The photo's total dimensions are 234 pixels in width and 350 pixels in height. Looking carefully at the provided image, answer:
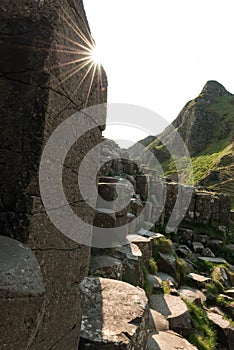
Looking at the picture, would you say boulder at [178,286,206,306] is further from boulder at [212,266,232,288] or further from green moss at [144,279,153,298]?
boulder at [212,266,232,288]

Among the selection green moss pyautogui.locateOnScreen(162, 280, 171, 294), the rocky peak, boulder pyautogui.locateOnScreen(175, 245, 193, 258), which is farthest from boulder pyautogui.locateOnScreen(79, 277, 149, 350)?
the rocky peak

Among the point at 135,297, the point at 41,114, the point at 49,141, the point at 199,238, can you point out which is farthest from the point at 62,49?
the point at 199,238

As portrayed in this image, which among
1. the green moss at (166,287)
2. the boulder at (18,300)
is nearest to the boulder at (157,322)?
the green moss at (166,287)

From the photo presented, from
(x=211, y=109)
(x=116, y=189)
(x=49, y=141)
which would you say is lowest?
(x=116, y=189)

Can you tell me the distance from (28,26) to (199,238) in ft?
56.1

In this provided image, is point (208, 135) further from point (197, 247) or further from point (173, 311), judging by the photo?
point (173, 311)

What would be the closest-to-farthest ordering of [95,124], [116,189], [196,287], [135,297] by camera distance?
[95,124] → [135,297] → [116,189] → [196,287]

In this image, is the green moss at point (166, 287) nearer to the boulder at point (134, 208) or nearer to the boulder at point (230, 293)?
the boulder at point (134, 208)

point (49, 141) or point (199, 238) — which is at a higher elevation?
point (49, 141)

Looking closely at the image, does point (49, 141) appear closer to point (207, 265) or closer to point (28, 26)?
point (28, 26)

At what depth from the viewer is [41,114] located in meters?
1.97

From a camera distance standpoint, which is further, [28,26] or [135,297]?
[135,297]

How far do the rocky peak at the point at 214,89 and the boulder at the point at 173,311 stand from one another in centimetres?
12600

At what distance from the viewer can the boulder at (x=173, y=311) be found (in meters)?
6.41
